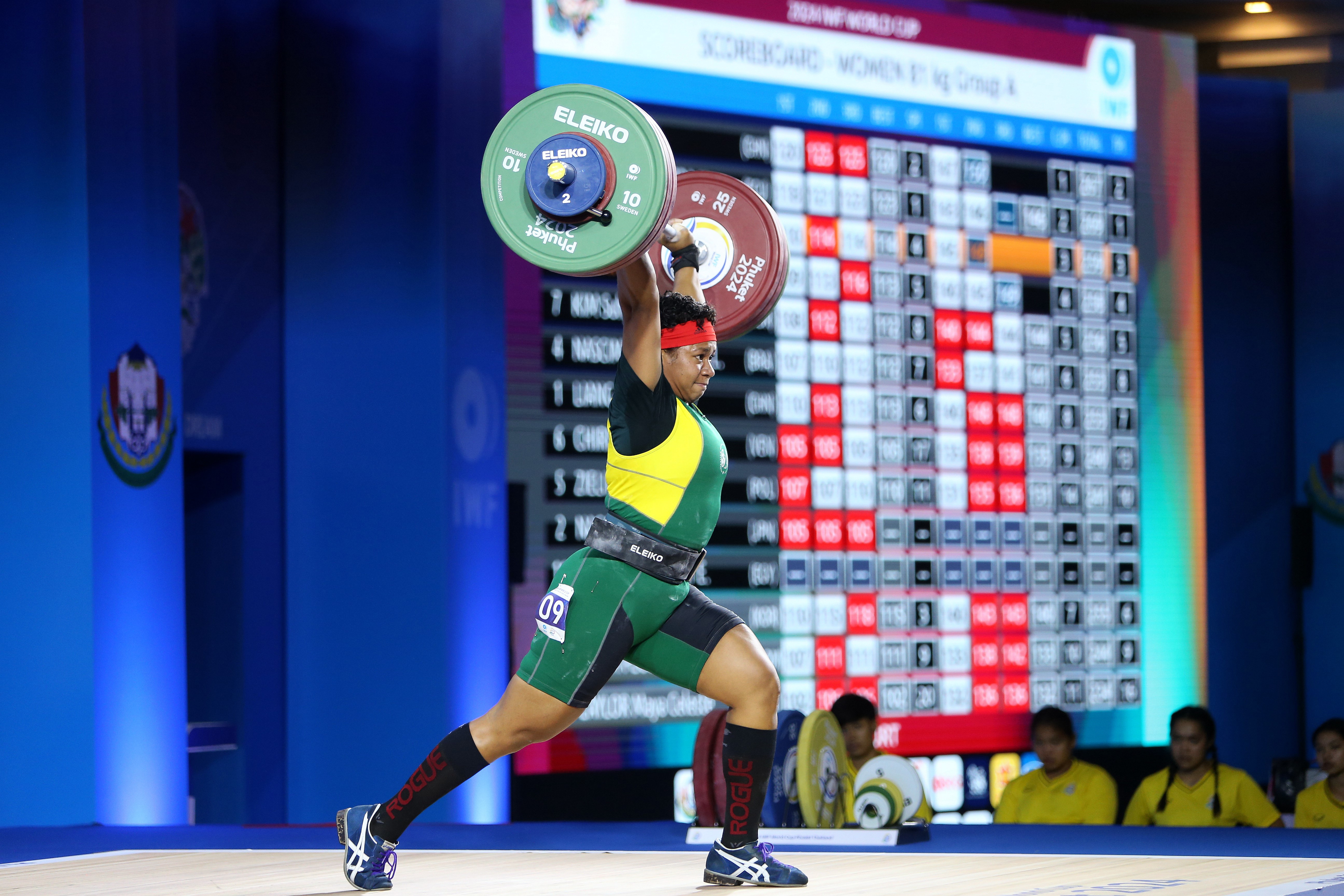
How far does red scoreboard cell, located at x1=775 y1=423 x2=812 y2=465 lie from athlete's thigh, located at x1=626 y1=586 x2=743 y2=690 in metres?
3.12

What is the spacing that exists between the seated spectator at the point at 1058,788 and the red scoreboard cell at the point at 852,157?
2.27 meters

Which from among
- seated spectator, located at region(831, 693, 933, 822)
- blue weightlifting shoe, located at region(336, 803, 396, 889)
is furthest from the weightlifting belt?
seated spectator, located at region(831, 693, 933, 822)

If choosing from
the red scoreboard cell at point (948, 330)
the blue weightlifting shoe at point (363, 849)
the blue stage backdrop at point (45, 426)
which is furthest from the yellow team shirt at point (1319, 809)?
the blue stage backdrop at point (45, 426)

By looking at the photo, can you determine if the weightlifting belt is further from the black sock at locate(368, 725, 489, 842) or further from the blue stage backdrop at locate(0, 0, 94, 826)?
the blue stage backdrop at locate(0, 0, 94, 826)

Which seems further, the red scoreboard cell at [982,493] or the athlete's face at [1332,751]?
the red scoreboard cell at [982,493]

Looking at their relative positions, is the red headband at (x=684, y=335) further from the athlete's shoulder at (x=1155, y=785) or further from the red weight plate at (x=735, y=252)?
the athlete's shoulder at (x=1155, y=785)

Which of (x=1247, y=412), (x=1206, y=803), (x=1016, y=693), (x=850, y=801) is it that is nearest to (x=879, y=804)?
(x=850, y=801)

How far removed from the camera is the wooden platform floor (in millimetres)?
3230

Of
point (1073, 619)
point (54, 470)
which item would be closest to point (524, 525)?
point (54, 470)

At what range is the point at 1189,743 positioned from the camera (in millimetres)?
5453

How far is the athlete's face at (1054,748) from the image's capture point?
226 inches

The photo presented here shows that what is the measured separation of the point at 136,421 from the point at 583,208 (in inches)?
114

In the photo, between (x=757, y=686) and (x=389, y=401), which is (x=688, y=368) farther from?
(x=389, y=401)

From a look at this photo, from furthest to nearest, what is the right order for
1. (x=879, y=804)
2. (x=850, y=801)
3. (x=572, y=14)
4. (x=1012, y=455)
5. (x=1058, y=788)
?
(x=1012, y=455) < (x=572, y=14) < (x=1058, y=788) < (x=879, y=804) < (x=850, y=801)
